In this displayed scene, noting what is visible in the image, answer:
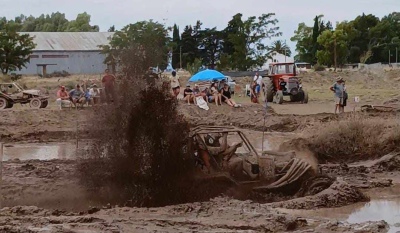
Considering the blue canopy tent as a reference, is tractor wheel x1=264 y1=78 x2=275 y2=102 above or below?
below

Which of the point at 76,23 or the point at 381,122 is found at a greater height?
the point at 76,23

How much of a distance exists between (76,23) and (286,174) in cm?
12900

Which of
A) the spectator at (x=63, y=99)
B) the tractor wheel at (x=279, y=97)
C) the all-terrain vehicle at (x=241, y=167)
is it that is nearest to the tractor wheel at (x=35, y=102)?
the spectator at (x=63, y=99)

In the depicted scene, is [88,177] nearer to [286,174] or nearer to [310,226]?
[286,174]

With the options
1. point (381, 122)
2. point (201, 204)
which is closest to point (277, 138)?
point (381, 122)

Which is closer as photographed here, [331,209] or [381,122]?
[331,209]

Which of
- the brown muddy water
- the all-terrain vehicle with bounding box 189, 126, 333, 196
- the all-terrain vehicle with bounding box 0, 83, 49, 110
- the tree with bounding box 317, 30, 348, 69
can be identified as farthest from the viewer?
the tree with bounding box 317, 30, 348, 69

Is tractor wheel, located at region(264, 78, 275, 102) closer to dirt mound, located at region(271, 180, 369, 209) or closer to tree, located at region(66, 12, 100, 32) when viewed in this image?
dirt mound, located at region(271, 180, 369, 209)

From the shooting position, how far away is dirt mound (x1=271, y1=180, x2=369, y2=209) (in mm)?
13648

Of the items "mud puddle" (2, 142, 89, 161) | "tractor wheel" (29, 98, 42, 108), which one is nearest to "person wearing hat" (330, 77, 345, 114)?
"mud puddle" (2, 142, 89, 161)

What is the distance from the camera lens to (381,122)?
74.8 ft

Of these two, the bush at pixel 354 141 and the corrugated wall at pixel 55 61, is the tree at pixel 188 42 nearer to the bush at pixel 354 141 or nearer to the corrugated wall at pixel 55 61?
the corrugated wall at pixel 55 61

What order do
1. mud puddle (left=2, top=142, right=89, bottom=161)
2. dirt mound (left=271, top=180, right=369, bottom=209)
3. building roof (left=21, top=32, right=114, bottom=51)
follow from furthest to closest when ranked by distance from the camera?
building roof (left=21, top=32, right=114, bottom=51), mud puddle (left=2, top=142, right=89, bottom=161), dirt mound (left=271, top=180, right=369, bottom=209)

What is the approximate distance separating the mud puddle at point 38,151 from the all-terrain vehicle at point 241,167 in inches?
302
